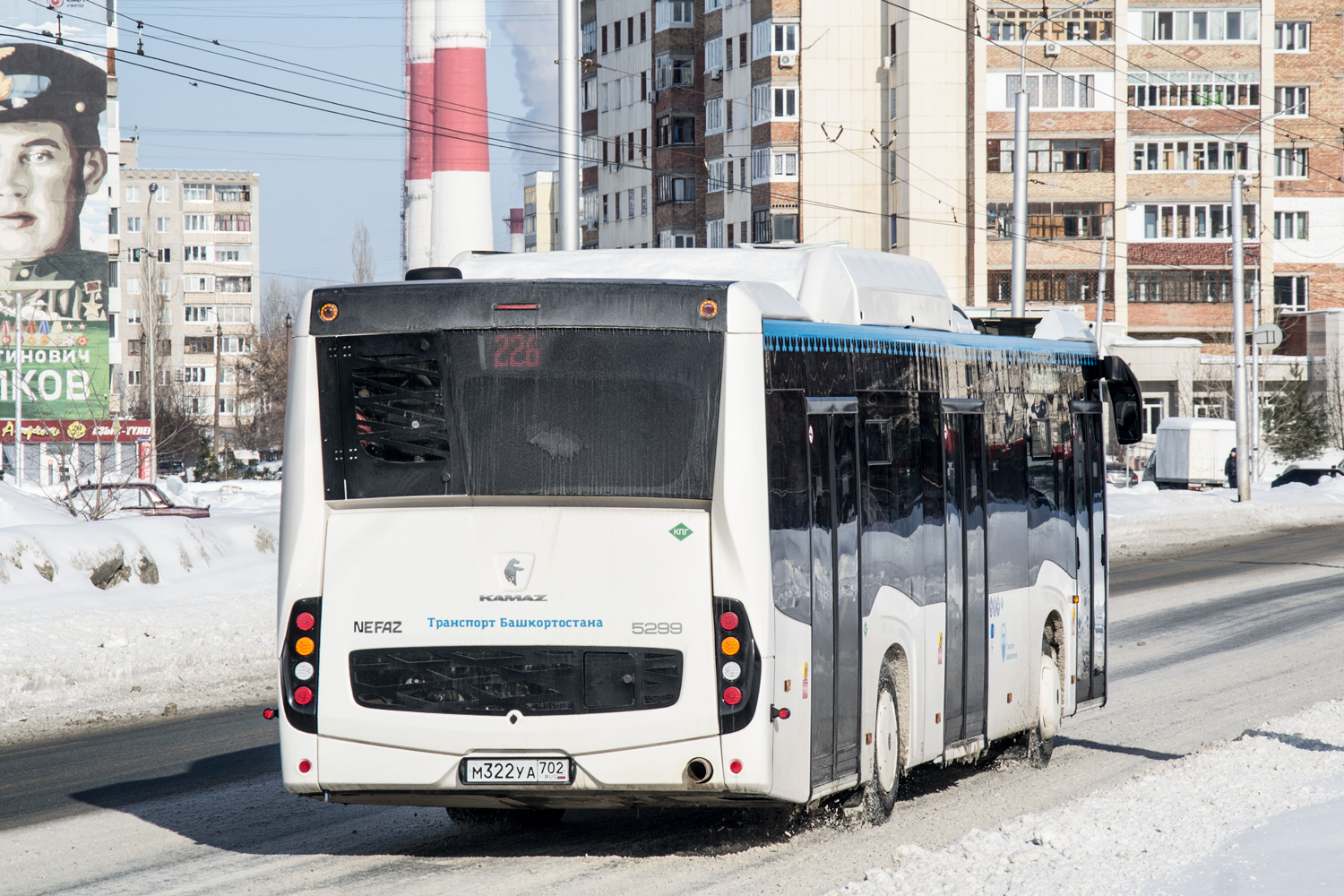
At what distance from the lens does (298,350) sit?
8.02 metres

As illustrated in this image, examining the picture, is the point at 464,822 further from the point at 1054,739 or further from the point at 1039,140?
the point at 1039,140

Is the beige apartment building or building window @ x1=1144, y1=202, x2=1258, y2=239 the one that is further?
building window @ x1=1144, y1=202, x2=1258, y2=239

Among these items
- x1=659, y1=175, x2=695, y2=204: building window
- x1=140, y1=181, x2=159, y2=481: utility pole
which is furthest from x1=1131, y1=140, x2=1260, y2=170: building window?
x1=140, y1=181, x2=159, y2=481: utility pole

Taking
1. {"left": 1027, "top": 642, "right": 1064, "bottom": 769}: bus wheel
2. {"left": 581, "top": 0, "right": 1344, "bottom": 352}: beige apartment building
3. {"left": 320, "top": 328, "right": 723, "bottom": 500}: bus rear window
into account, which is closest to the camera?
{"left": 320, "top": 328, "right": 723, "bottom": 500}: bus rear window

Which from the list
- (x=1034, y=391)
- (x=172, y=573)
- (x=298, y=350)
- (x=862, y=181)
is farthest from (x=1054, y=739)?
(x=862, y=181)

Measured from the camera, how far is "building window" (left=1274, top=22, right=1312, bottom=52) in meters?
94.2

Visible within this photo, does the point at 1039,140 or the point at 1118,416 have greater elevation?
the point at 1039,140

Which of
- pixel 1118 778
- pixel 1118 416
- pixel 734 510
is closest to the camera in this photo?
pixel 734 510

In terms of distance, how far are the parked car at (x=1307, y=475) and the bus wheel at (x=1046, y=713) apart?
49.3 metres

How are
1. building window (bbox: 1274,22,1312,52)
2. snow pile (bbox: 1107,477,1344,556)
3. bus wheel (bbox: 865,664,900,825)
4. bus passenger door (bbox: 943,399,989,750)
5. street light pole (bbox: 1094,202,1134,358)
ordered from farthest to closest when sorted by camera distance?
1. building window (bbox: 1274,22,1312,52)
2. street light pole (bbox: 1094,202,1134,358)
3. snow pile (bbox: 1107,477,1344,556)
4. bus passenger door (bbox: 943,399,989,750)
5. bus wheel (bbox: 865,664,900,825)

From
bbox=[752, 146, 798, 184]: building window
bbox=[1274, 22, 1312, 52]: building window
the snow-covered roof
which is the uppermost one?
bbox=[1274, 22, 1312, 52]: building window

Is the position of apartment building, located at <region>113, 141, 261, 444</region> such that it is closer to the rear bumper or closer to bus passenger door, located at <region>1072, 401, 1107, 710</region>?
bus passenger door, located at <region>1072, 401, 1107, 710</region>

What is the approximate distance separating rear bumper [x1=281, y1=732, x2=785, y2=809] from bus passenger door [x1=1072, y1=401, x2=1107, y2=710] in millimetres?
5435

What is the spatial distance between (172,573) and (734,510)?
45.8 feet
